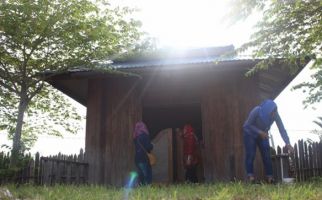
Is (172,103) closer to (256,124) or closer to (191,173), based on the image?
(191,173)

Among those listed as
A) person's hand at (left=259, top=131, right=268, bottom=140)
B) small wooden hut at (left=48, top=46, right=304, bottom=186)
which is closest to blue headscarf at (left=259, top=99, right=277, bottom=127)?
person's hand at (left=259, top=131, right=268, bottom=140)

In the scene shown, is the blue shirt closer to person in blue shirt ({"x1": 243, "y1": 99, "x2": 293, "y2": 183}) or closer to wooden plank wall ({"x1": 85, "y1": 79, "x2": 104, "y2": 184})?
person in blue shirt ({"x1": 243, "y1": 99, "x2": 293, "y2": 183})

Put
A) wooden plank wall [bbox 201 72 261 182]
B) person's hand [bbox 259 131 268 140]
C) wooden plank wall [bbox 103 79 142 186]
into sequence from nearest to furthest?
person's hand [bbox 259 131 268 140] < wooden plank wall [bbox 201 72 261 182] < wooden plank wall [bbox 103 79 142 186]

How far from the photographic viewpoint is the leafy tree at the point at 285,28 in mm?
6496

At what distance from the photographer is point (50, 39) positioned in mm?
11828

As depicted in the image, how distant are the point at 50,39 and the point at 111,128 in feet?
10.5

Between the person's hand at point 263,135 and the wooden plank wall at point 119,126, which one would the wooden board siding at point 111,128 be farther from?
the person's hand at point 263,135

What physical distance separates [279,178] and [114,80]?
5724 mm

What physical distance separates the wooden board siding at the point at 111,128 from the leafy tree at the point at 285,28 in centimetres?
589

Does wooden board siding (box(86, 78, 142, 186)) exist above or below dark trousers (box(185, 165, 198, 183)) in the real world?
above

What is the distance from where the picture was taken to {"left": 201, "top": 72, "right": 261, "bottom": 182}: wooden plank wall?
38.6 feet

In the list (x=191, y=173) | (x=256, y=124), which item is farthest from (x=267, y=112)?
(x=191, y=173)

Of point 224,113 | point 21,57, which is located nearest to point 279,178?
point 224,113

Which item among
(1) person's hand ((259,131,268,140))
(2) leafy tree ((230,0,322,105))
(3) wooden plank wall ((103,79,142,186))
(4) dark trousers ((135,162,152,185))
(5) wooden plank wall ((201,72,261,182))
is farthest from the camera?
(3) wooden plank wall ((103,79,142,186))
